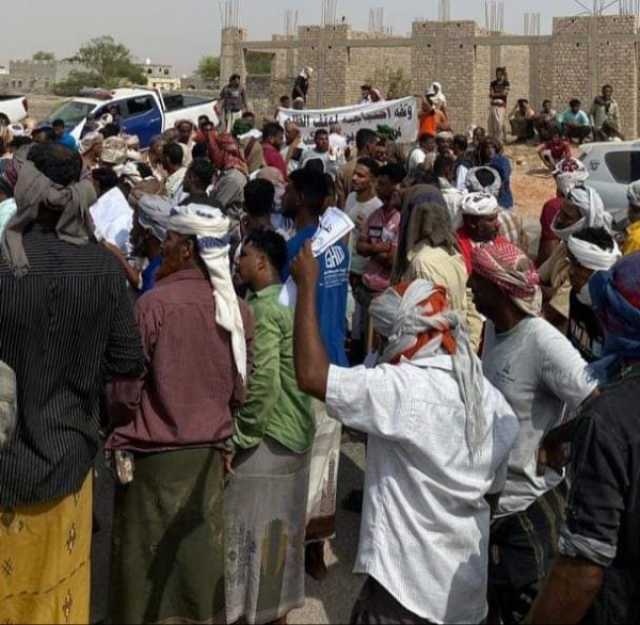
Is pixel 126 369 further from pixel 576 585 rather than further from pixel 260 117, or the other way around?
pixel 260 117

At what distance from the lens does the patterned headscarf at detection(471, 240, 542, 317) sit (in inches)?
143

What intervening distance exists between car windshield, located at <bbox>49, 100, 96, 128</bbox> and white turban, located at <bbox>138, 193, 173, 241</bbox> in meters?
16.8

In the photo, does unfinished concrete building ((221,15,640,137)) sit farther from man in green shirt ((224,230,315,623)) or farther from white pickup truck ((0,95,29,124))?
man in green shirt ((224,230,315,623))

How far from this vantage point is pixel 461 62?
32.1 metres

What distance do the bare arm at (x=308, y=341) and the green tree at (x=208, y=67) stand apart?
69.0 m

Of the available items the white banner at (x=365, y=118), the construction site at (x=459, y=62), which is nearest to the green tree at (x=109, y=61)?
the construction site at (x=459, y=62)

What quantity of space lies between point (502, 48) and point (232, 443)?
33.1 metres

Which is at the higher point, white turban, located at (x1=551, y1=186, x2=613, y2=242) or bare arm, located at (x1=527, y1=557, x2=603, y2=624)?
white turban, located at (x1=551, y1=186, x2=613, y2=242)

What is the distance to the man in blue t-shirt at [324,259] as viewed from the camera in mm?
5082

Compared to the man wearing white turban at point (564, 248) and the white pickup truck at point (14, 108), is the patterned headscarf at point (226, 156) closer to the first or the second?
the man wearing white turban at point (564, 248)

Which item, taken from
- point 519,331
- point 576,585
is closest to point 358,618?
point 576,585

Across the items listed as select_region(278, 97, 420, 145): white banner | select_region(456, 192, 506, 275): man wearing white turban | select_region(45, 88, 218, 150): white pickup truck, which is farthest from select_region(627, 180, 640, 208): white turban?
select_region(45, 88, 218, 150): white pickup truck

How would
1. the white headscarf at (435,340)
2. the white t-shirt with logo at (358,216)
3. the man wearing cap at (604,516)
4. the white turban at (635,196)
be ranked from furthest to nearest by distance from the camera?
the white t-shirt with logo at (358,216) < the white turban at (635,196) < the white headscarf at (435,340) < the man wearing cap at (604,516)

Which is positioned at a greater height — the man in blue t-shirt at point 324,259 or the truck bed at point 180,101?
the truck bed at point 180,101
